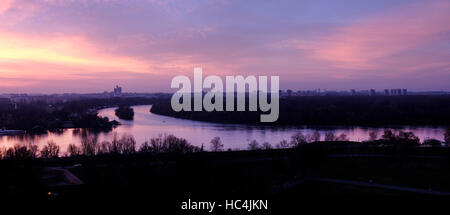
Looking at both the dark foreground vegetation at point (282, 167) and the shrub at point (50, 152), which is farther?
the shrub at point (50, 152)

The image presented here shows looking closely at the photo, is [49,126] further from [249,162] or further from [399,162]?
[399,162]

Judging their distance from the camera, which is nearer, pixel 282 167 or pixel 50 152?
pixel 282 167

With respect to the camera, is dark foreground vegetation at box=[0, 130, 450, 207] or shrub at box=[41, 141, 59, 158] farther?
shrub at box=[41, 141, 59, 158]

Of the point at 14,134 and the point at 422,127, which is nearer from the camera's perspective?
the point at 14,134

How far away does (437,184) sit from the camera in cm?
344

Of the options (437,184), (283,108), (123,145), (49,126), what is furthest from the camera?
(283,108)

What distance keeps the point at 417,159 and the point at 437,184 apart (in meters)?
1.60
